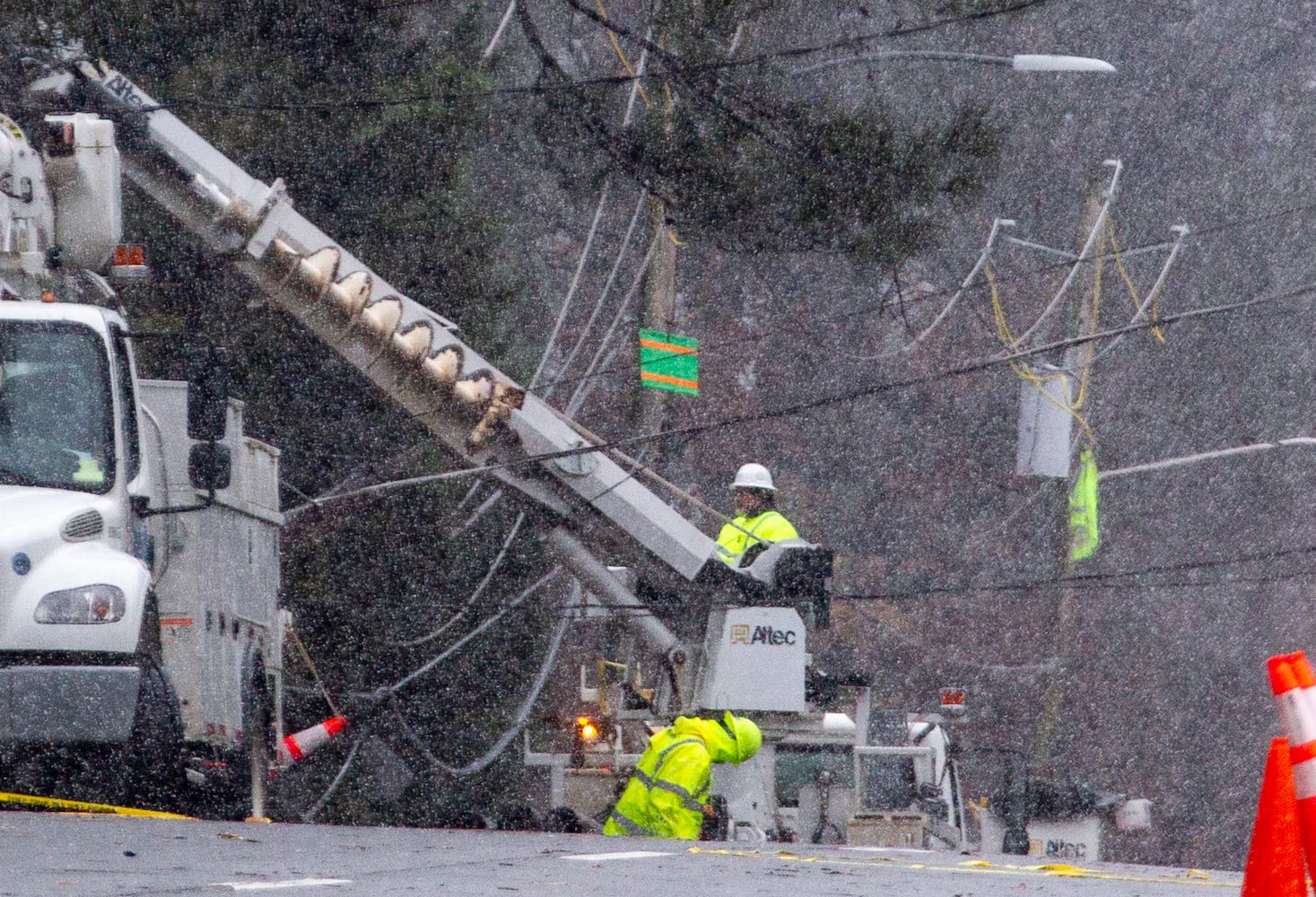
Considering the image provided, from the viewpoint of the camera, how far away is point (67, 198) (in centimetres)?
1109

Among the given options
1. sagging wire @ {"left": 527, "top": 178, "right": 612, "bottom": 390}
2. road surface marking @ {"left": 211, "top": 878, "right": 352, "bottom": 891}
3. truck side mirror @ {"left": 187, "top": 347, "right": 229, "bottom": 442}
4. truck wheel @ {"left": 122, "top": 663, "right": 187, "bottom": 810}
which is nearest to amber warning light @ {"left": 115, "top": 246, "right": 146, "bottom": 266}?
truck side mirror @ {"left": 187, "top": 347, "right": 229, "bottom": 442}

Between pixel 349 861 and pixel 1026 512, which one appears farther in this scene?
pixel 1026 512

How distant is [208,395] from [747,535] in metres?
5.50

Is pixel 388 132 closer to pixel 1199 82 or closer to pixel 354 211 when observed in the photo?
pixel 354 211

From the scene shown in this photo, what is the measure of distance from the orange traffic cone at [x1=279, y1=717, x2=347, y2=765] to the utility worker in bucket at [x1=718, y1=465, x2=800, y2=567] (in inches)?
118

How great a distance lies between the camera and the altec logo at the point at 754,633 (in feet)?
46.8

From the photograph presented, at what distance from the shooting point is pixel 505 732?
22016 millimetres

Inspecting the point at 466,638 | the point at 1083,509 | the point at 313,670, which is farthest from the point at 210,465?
the point at 1083,509

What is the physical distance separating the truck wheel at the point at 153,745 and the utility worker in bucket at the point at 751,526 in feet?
17.3

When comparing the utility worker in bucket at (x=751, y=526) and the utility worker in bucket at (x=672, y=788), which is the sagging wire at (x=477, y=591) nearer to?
the utility worker in bucket at (x=751, y=526)

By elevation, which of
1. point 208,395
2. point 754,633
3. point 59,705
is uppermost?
point 208,395

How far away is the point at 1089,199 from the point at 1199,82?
20342 millimetres

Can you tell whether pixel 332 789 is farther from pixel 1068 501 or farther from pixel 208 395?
pixel 208 395

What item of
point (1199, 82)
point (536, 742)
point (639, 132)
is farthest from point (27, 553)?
point (1199, 82)
